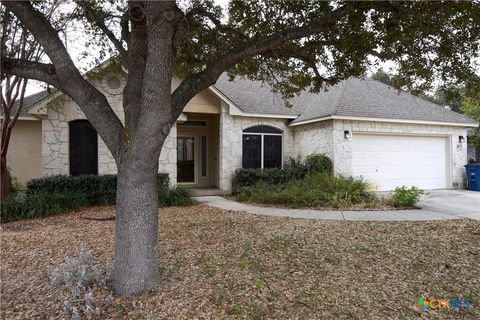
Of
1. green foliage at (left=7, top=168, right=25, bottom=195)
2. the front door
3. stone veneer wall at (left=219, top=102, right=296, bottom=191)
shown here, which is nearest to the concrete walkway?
stone veneer wall at (left=219, top=102, right=296, bottom=191)

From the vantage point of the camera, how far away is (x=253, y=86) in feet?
53.3

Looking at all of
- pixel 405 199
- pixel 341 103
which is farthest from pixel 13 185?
pixel 405 199

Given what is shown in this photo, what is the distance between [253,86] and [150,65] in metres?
13.1

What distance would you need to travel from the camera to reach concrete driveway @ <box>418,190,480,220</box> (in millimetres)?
8820

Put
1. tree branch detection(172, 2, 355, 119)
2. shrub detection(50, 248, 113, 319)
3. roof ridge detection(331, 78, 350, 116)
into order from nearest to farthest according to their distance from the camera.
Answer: shrub detection(50, 248, 113, 319)
tree branch detection(172, 2, 355, 119)
roof ridge detection(331, 78, 350, 116)

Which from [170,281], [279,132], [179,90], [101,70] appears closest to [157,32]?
[179,90]

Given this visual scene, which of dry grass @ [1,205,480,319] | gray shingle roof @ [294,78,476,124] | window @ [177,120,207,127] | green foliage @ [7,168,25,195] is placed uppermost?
gray shingle roof @ [294,78,476,124]

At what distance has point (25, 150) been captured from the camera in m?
12.7

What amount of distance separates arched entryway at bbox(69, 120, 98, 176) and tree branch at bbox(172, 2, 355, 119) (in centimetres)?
896

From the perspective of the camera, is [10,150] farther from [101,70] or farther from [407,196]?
[407,196]

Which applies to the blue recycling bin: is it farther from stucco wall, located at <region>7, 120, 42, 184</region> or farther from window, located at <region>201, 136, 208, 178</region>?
stucco wall, located at <region>7, 120, 42, 184</region>

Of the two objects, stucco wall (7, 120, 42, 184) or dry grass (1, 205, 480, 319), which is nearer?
dry grass (1, 205, 480, 319)

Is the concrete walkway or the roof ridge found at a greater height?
the roof ridge

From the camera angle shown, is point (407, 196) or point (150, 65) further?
point (407, 196)
